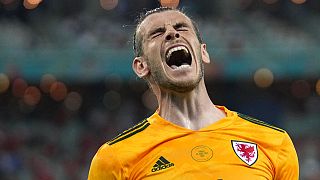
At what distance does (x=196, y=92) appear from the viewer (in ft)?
10.1

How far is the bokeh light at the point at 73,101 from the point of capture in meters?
11.2

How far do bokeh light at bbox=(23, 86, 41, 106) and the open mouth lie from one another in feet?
26.7

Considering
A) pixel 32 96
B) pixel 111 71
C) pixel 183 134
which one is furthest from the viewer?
pixel 32 96

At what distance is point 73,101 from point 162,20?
8236 mm

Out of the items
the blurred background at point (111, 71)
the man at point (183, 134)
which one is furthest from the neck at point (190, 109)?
the blurred background at point (111, 71)

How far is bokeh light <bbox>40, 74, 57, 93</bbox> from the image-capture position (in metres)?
10.9

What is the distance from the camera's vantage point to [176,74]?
298 cm

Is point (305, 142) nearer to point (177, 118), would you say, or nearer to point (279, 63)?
point (279, 63)

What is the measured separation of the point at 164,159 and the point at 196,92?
0.38 metres

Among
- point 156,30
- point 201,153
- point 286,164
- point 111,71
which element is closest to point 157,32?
point 156,30

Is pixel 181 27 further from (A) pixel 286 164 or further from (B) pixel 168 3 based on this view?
(B) pixel 168 3

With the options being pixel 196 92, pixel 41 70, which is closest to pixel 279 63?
pixel 41 70

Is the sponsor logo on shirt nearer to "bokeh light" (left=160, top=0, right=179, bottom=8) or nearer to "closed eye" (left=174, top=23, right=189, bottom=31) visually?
"closed eye" (left=174, top=23, right=189, bottom=31)

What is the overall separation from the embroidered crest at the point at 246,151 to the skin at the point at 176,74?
193mm
